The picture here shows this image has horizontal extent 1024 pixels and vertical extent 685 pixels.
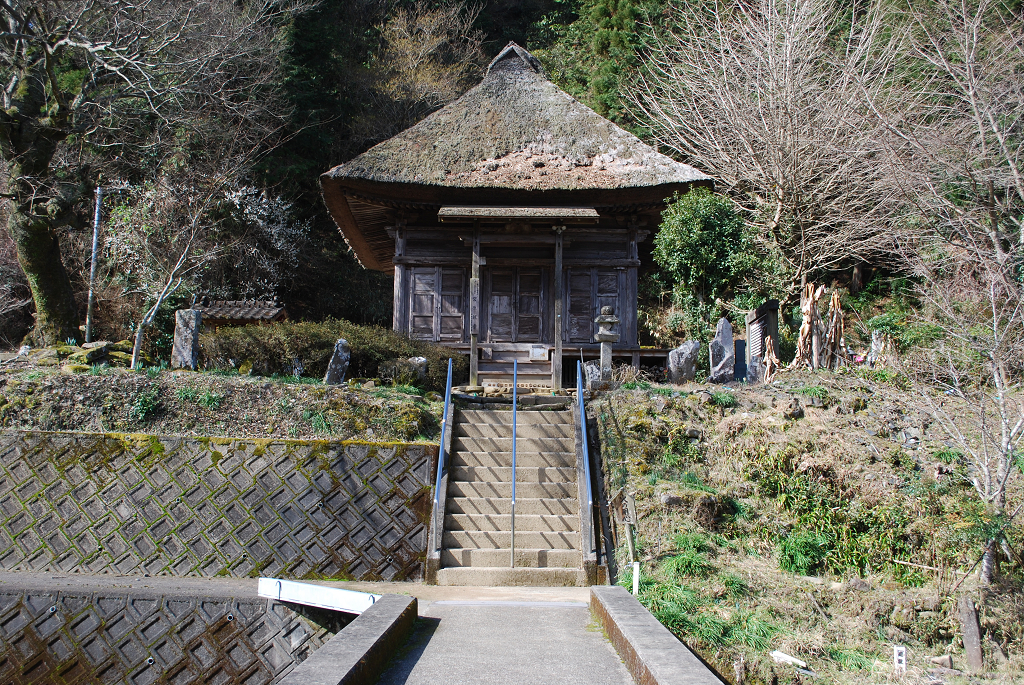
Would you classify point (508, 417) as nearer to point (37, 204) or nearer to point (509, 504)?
point (509, 504)

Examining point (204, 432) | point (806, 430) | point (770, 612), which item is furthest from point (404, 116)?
point (770, 612)

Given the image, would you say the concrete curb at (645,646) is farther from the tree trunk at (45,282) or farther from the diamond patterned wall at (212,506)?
the tree trunk at (45,282)

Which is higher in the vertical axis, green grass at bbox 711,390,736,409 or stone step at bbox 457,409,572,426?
green grass at bbox 711,390,736,409

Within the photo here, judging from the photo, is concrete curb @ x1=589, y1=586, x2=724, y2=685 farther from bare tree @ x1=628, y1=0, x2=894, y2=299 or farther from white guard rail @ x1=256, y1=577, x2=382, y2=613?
bare tree @ x1=628, y1=0, x2=894, y2=299

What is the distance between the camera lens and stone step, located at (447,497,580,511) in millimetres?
8586

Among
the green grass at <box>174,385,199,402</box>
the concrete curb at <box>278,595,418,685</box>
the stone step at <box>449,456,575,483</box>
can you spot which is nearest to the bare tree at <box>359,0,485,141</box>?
the green grass at <box>174,385,199,402</box>

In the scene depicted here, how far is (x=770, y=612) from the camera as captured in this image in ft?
21.2

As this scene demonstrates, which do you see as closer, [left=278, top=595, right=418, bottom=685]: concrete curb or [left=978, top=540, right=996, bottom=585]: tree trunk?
[left=278, top=595, right=418, bottom=685]: concrete curb

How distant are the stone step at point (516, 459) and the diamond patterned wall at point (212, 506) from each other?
0.55 m

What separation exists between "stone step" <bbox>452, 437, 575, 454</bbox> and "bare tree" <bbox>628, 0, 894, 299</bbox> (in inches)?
493

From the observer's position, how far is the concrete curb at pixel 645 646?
12.0 ft

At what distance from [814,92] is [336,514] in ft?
58.6

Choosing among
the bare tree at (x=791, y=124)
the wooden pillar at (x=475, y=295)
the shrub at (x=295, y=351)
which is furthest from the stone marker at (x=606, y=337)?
the bare tree at (x=791, y=124)

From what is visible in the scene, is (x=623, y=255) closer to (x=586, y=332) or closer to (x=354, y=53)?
(x=586, y=332)
